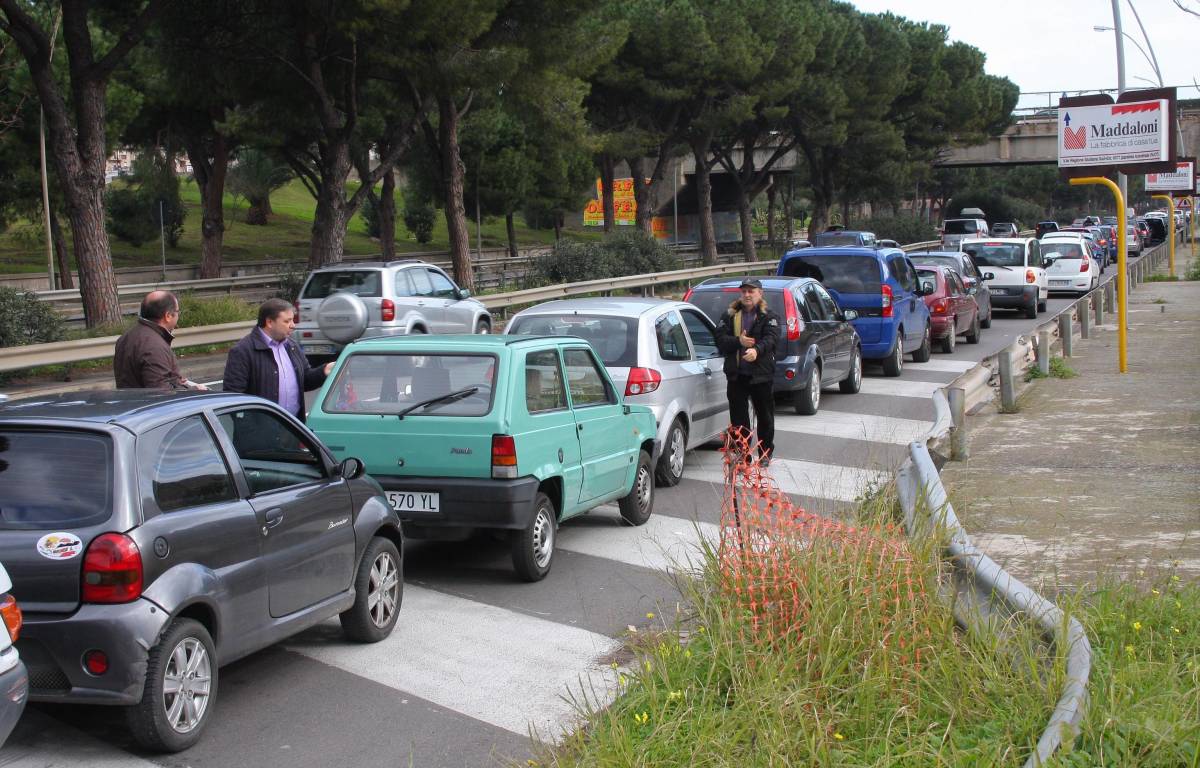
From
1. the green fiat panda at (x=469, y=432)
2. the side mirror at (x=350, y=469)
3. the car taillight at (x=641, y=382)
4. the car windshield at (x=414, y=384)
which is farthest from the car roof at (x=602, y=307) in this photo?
the side mirror at (x=350, y=469)

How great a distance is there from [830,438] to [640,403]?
3.99 metres

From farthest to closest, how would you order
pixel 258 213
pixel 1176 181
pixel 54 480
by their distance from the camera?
1. pixel 258 213
2. pixel 1176 181
3. pixel 54 480

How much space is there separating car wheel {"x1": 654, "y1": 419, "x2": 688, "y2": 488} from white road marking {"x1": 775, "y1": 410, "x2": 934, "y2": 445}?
107 inches

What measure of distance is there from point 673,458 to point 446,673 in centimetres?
513

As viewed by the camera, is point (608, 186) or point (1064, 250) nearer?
point (1064, 250)

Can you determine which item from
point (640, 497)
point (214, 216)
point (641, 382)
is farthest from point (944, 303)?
point (214, 216)

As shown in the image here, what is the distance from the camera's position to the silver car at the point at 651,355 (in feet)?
35.7

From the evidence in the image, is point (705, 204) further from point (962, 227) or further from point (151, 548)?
point (151, 548)

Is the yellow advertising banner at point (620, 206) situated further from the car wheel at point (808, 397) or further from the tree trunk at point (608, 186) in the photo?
the car wheel at point (808, 397)

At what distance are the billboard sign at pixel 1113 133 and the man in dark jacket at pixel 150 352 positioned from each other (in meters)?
12.9

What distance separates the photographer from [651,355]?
11.0 meters

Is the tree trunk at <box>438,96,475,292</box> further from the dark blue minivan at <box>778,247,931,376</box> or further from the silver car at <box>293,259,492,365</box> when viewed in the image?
the dark blue minivan at <box>778,247,931,376</box>

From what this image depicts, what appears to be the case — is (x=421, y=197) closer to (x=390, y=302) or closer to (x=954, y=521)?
(x=390, y=302)

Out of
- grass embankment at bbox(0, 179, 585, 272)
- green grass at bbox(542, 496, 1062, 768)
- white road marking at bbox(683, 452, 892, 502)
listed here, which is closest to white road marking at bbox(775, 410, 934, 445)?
white road marking at bbox(683, 452, 892, 502)
